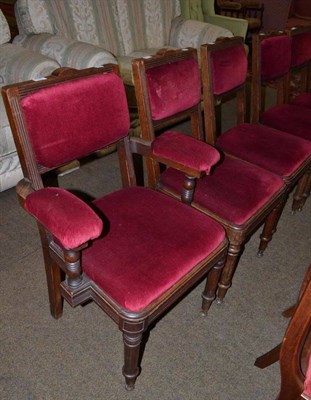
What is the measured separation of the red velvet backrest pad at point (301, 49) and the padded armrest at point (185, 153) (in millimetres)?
1262

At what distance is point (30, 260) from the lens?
67.3 inches

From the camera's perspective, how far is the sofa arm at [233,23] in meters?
3.38

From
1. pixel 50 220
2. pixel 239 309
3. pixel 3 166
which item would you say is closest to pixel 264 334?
pixel 239 309

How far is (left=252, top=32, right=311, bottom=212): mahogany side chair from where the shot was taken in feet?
6.28

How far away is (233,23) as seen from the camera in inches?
135

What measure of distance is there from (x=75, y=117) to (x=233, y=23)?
9.30 feet

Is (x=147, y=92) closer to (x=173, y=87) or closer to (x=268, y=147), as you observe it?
(x=173, y=87)

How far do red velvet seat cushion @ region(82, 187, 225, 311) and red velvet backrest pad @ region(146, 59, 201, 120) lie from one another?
38 centimetres

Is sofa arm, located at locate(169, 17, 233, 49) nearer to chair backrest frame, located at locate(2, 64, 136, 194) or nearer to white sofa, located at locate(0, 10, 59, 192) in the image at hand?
white sofa, located at locate(0, 10, 59, 192)

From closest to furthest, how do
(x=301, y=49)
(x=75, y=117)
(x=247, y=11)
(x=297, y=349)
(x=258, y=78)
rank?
(x=297, y=349), (x=75, y=117), (x=258, y=78), (x=301, y=49), (x=247, y=11)

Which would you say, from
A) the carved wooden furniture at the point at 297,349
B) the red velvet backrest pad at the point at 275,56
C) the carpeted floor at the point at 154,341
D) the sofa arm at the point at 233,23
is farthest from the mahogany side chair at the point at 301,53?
the carved wooden furniture at the point at 297,349

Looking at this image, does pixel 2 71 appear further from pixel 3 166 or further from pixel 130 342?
pixel 130 342

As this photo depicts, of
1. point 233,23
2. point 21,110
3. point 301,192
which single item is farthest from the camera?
point 233,23

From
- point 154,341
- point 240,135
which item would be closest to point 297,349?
point 154,341
